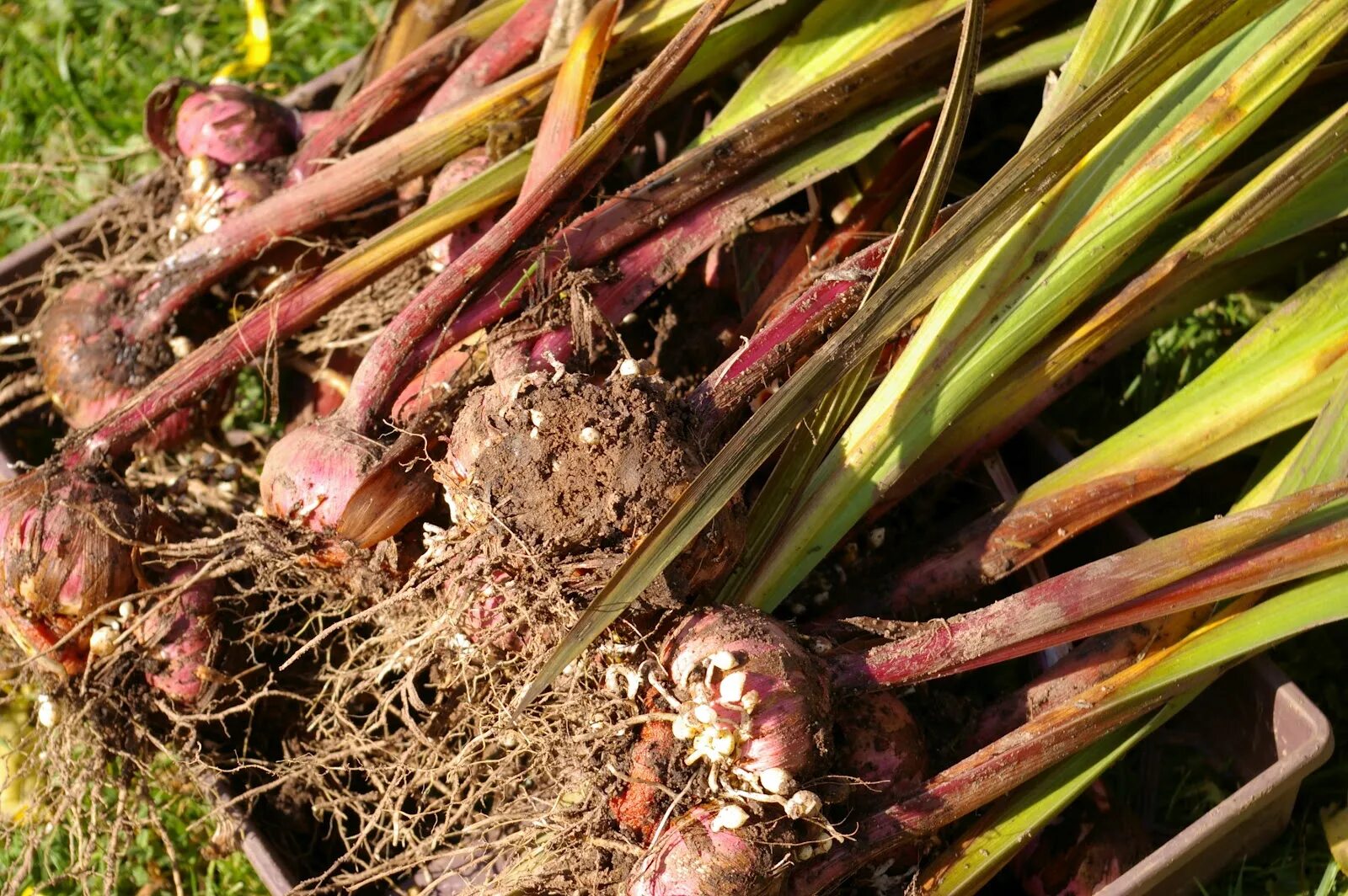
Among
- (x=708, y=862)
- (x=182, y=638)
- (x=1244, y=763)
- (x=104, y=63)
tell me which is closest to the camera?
(x=708, y=862)

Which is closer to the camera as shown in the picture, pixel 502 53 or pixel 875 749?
pixel 875 749

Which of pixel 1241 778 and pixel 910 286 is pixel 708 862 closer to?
pixel 910 286

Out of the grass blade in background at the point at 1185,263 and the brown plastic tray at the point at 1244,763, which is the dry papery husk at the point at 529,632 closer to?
the grass blade in background at the point at 1185,263

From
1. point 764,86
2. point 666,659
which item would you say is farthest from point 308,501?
point 764,86

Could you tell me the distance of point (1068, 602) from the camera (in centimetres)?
144

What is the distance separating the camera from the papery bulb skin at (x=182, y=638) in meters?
1.64

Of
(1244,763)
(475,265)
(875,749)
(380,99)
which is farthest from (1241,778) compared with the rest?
(380,99)

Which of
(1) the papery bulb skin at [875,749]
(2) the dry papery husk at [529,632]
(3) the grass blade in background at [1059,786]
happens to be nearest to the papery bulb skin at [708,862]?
(2) the dry papery husk at [529,632]

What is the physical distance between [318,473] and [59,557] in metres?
0.40

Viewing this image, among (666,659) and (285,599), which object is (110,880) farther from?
(666,659)

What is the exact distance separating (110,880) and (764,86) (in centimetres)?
145

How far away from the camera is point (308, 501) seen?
1525 millimetres

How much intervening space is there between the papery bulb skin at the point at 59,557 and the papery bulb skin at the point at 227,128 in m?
0.61

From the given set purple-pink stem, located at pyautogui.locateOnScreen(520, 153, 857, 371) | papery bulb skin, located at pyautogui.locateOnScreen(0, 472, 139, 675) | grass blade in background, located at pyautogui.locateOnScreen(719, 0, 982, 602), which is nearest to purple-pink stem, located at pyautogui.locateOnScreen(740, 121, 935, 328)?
purple-pink stem, located at pyautogui.locateOnScreen(520, 153, 857, 371)
